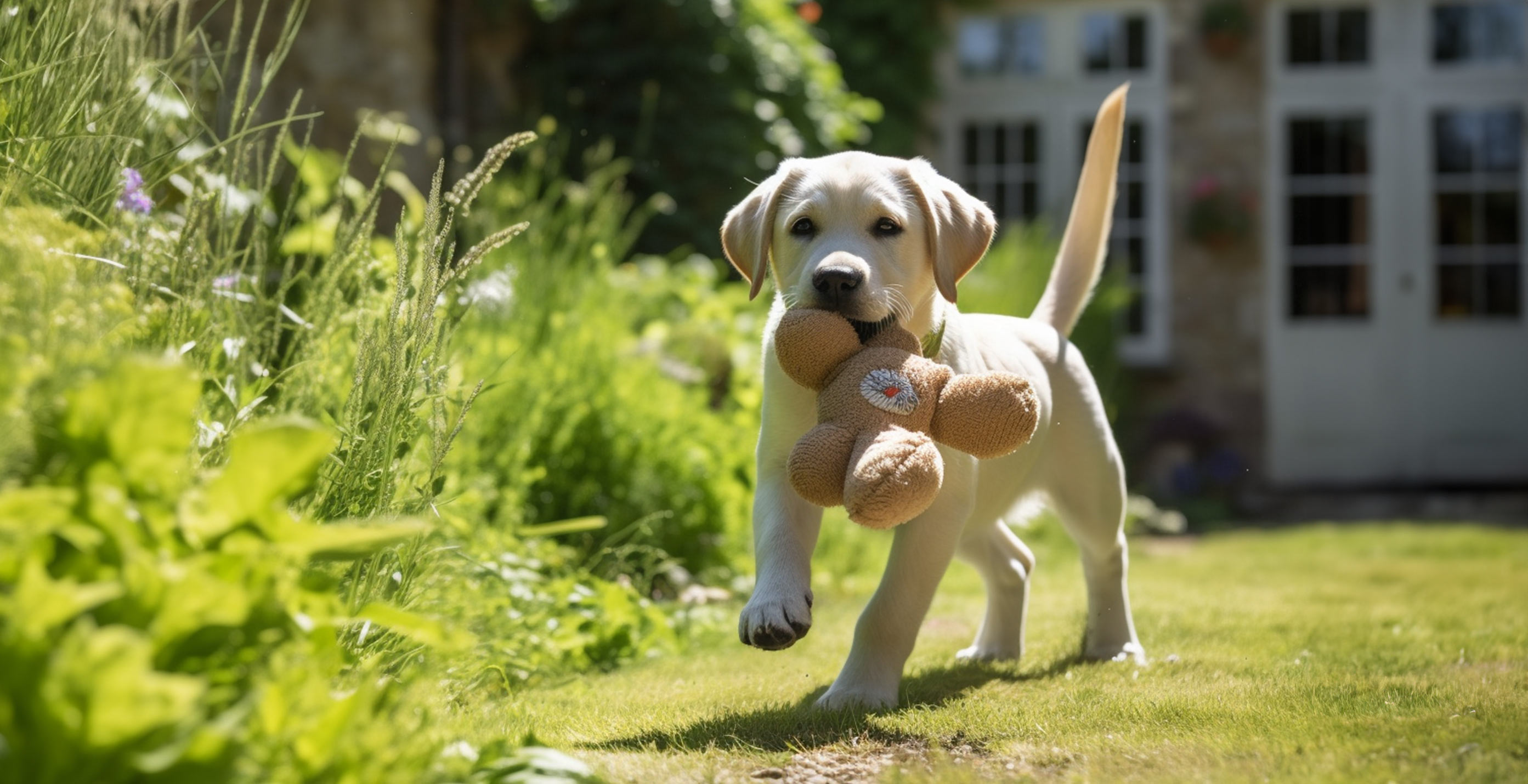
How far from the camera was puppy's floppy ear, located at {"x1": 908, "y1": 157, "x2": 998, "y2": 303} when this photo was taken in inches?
116

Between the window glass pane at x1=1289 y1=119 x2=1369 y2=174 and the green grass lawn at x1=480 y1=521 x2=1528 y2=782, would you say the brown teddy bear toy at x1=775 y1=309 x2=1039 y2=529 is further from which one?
the window glass pane at x1=1289 y1=119 x2=1369 y2=174

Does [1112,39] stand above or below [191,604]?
above

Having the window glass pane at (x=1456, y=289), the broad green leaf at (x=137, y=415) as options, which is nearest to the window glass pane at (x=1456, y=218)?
the window glass pane at (x=1456, y=289)

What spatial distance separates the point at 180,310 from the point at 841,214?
1339 mm

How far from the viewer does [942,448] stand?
9.16ft

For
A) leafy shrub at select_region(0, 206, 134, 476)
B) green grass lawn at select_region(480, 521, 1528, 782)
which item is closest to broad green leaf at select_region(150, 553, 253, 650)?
leafy shrub at select_region(0, 206, 134, 476)

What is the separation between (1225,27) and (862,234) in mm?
8551

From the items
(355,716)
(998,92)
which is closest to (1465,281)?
(998,92)

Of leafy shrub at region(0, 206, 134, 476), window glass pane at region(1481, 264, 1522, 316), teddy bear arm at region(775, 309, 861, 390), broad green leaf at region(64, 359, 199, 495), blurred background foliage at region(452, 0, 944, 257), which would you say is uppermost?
blurred background foliage at region(452, 0, 944, 257)

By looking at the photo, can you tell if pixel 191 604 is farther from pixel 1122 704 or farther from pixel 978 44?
pixel 978 44

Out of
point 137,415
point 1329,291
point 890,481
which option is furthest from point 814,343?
point 1329,291

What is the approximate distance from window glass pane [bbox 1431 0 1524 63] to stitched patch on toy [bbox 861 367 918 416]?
958cm

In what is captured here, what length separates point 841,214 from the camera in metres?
2.88

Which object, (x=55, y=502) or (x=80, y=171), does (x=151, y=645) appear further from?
(x=80, y=171)
